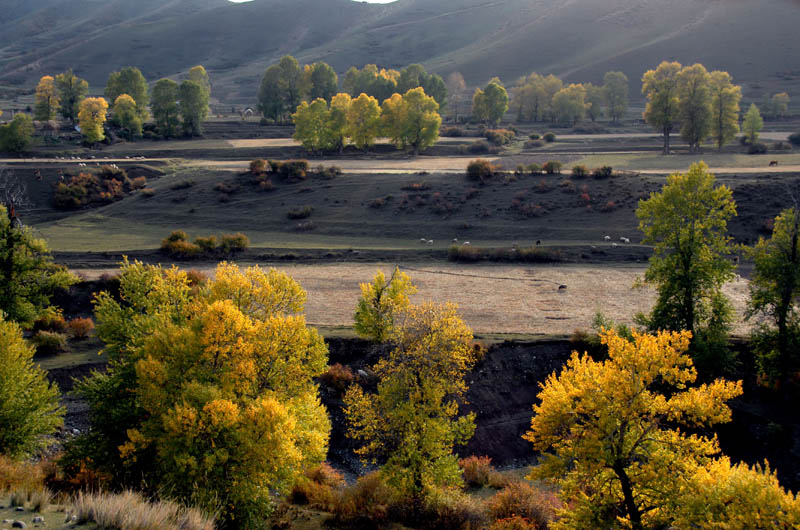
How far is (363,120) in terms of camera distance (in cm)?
7706

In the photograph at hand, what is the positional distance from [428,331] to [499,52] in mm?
190734

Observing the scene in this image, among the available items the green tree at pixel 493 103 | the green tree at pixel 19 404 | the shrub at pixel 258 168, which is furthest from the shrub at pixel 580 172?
the green tree at pixel 19 404

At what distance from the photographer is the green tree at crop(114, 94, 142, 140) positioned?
277 ft

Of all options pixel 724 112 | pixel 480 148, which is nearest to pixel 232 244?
pixel 480 148

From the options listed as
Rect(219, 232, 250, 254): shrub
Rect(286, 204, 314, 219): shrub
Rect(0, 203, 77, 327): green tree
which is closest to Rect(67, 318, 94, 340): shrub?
Rect(0, 203, 77, 327): green tree

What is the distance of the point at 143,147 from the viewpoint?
81.9 m

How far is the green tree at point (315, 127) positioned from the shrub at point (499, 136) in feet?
80.4

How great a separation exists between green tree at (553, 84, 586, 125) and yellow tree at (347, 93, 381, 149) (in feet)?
137

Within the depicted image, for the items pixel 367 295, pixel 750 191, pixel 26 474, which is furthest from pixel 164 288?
pixel 750 191

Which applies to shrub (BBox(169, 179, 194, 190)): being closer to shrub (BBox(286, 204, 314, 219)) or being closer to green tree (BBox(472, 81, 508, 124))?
shrub (BBox(286, 204, 314, 219))

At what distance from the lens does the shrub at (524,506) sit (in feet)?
56.5

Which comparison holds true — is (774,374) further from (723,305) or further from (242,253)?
(242,253)

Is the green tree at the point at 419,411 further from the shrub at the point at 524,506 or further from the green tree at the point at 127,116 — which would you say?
the green tree at the point at 127,116

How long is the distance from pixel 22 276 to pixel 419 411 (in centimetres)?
2384
